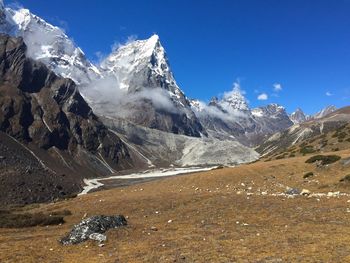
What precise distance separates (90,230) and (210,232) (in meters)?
7.33

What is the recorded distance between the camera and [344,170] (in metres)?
51.2

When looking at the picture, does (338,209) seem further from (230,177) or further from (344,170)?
(230,177)

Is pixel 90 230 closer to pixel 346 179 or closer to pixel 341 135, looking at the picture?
pixel 346 179

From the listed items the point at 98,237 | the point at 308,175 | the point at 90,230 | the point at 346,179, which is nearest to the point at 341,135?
the point at 308,175

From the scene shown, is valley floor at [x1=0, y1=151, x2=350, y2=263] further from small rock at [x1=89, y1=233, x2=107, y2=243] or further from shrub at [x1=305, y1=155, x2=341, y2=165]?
shrub at [x1=305, y1=155, x2=341, y2=165]

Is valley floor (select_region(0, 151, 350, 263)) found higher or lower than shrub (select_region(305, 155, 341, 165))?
lower

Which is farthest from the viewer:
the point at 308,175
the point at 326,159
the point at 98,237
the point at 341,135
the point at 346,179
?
the point at 341,135

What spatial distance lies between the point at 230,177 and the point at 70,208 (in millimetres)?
22994

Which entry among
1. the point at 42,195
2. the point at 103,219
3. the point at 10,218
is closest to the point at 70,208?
the point at 10,218

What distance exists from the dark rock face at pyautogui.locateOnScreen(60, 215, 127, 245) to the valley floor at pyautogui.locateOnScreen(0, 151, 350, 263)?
558 mm

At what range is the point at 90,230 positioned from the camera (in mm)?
26938

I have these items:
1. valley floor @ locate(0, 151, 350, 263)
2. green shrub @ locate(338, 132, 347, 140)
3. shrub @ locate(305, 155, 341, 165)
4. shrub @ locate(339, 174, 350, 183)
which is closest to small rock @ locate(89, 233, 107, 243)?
valley floor @ locate(0, 151, 350, 263)

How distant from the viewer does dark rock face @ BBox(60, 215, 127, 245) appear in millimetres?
25953

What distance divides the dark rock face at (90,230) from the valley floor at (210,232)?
1.83 feet
